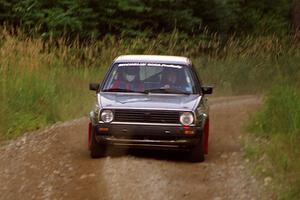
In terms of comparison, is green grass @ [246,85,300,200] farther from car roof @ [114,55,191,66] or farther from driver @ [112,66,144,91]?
driver @ [112,66,144,91]

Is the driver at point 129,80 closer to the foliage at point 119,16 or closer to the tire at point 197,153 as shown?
the tire at point 197,153

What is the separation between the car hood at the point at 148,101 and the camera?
1048cm

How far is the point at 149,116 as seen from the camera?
10.4m

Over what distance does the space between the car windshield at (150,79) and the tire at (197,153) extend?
1090mm

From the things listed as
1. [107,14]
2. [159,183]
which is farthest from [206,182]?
[107,14]

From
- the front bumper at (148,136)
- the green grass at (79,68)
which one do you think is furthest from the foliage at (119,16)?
the front bumper at (148,136)

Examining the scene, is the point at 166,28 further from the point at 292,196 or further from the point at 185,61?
the point at 292,196

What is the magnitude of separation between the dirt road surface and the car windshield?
0.98 metres

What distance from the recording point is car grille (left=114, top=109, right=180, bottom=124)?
34.1 ft

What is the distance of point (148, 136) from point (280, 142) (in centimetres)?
193

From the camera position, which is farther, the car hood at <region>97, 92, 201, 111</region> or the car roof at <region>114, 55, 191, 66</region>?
the car roof at <region>114, 55, 191, 66</region>

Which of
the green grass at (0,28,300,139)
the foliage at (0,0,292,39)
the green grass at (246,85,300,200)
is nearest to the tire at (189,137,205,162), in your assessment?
the green grass at (246,85,300,200)

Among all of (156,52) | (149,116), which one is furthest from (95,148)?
(156,52)

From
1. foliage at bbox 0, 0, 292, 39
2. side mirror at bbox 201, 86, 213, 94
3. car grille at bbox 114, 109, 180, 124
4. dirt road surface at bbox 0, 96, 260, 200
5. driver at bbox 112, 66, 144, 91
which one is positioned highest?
driver at bbox 112, 66, 144, 91
